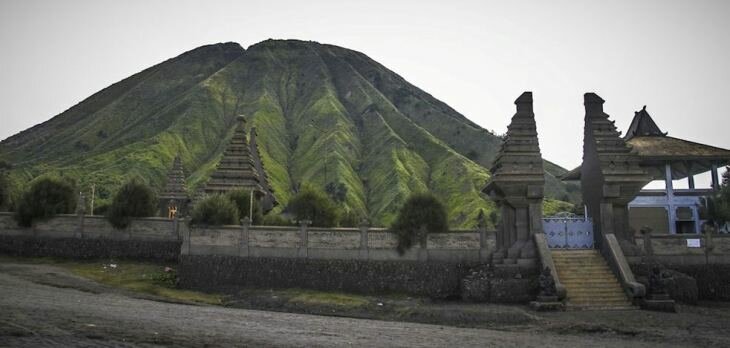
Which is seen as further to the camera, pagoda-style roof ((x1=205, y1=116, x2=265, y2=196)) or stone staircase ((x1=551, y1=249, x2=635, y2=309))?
pagoda-style roof ((x1=205, y1=116, x2=265, y2=196))

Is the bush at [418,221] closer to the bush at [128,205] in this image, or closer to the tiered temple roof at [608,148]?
the tiered temple roof at [608,148]

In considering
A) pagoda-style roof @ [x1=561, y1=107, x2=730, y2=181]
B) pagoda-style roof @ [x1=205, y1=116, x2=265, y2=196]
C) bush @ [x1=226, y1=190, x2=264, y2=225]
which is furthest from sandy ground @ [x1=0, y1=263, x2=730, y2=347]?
pagoda-style roof @ [x1=561, y1=107, x2=730, y2=181]

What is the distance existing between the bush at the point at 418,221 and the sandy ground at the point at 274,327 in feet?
14.8

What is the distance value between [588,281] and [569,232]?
3.70 meters

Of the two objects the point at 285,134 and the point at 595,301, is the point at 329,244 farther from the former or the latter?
the point at 285,134

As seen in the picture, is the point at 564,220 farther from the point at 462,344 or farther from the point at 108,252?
the point at 108,252

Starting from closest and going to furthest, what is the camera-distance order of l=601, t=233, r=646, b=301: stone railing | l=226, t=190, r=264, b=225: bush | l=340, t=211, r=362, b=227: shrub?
l=601, t=233, r=646, b=301: stone railing, l=226, t=190, r=264, b=225: bush, l=340, t=211, r=362, b=227: shrub

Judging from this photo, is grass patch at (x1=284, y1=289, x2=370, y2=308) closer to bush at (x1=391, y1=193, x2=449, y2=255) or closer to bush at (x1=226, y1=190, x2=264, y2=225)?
bush at (x1=391, y1=193, x2=449, y2=255)

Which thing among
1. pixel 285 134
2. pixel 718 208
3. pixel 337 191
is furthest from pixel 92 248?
pixel 285 134

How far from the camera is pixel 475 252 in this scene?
80.3 feet

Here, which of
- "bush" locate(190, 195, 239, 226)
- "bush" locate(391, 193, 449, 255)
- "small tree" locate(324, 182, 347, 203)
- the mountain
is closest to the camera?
"bush" locate(391, 193, 449, 255)

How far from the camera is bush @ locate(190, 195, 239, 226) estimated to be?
2592cm

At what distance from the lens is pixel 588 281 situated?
72.8 feet

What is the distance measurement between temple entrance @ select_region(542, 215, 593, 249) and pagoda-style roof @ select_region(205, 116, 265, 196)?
18824 millimetres
